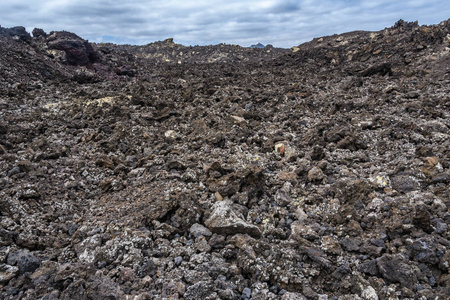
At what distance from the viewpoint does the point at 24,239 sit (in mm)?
3818

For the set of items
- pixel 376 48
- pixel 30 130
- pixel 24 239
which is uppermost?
pixel 376 48

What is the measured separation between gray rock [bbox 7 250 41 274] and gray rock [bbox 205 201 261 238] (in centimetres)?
220

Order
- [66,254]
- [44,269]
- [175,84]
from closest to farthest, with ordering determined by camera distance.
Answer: [44,269] < [66,254] < [175,84]

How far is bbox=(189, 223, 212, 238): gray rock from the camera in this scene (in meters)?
3.70

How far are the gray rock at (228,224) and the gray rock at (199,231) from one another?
0.22ft

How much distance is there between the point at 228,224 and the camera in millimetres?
3678

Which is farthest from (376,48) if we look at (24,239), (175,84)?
(24,239)

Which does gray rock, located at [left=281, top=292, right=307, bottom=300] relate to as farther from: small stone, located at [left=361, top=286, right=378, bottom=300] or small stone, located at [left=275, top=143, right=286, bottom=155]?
small stone, located at [left=275, top=143, right=286, bottom=155]

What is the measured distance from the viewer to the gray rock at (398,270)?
2822 millimetres

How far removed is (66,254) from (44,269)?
1.14 feet

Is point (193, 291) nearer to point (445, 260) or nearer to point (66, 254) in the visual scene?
point (66, 254)

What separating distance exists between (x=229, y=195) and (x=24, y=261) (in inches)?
114

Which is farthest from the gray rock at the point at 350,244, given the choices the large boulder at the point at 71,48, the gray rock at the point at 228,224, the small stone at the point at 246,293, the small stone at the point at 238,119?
the large boulder at the point at 71,48

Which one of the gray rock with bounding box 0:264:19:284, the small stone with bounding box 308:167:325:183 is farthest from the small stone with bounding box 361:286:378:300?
the gray rock with bounding box 0:264:19:284
